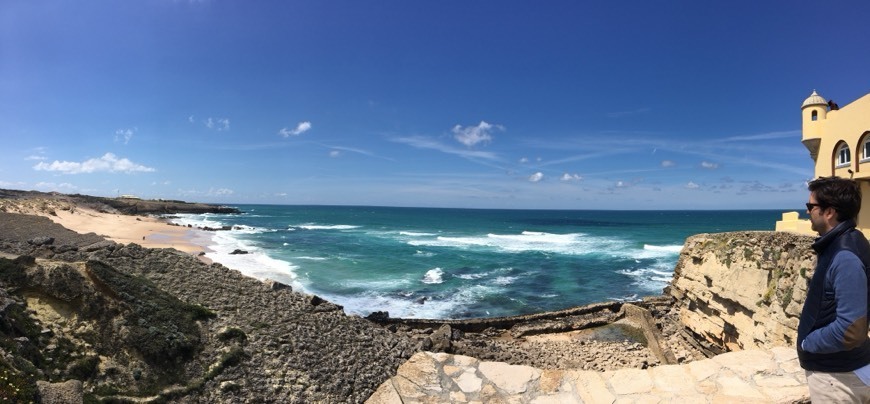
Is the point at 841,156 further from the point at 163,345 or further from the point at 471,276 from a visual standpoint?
the point at 471,276

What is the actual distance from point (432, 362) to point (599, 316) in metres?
14.1

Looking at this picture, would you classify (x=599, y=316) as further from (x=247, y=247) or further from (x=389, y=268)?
(x=247, y=247)

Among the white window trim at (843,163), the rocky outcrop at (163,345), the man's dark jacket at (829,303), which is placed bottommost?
the rocky outcrop at (163,345)

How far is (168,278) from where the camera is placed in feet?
30.7

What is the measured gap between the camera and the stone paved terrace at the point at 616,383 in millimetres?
4594

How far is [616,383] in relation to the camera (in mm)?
5117

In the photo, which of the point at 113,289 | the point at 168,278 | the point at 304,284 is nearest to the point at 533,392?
the point at 113,289

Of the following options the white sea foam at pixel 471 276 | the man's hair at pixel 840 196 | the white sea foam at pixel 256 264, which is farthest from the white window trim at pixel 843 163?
the white sea foam at pixel 256 264

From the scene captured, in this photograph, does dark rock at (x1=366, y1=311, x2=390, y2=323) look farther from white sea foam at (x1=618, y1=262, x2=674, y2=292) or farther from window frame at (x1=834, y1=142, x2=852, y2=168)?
white sea foam at (x1=618, y1=262, x2=674, y2=292)

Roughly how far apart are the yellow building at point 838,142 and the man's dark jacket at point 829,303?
499 inches

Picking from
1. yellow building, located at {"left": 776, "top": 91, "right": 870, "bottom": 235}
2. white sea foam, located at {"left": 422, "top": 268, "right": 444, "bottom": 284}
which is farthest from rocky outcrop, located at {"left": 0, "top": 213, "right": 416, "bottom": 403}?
white sea foam, located at {"left": 422, "top": 268, "right": 444, "bottom": 284}

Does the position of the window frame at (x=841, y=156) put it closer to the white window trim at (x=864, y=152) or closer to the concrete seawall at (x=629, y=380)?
the white window trim at (x=864, y=152)

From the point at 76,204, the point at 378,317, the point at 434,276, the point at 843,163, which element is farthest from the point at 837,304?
Result: the point at 76,204

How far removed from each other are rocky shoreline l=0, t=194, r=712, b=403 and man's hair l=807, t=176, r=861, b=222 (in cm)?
553
